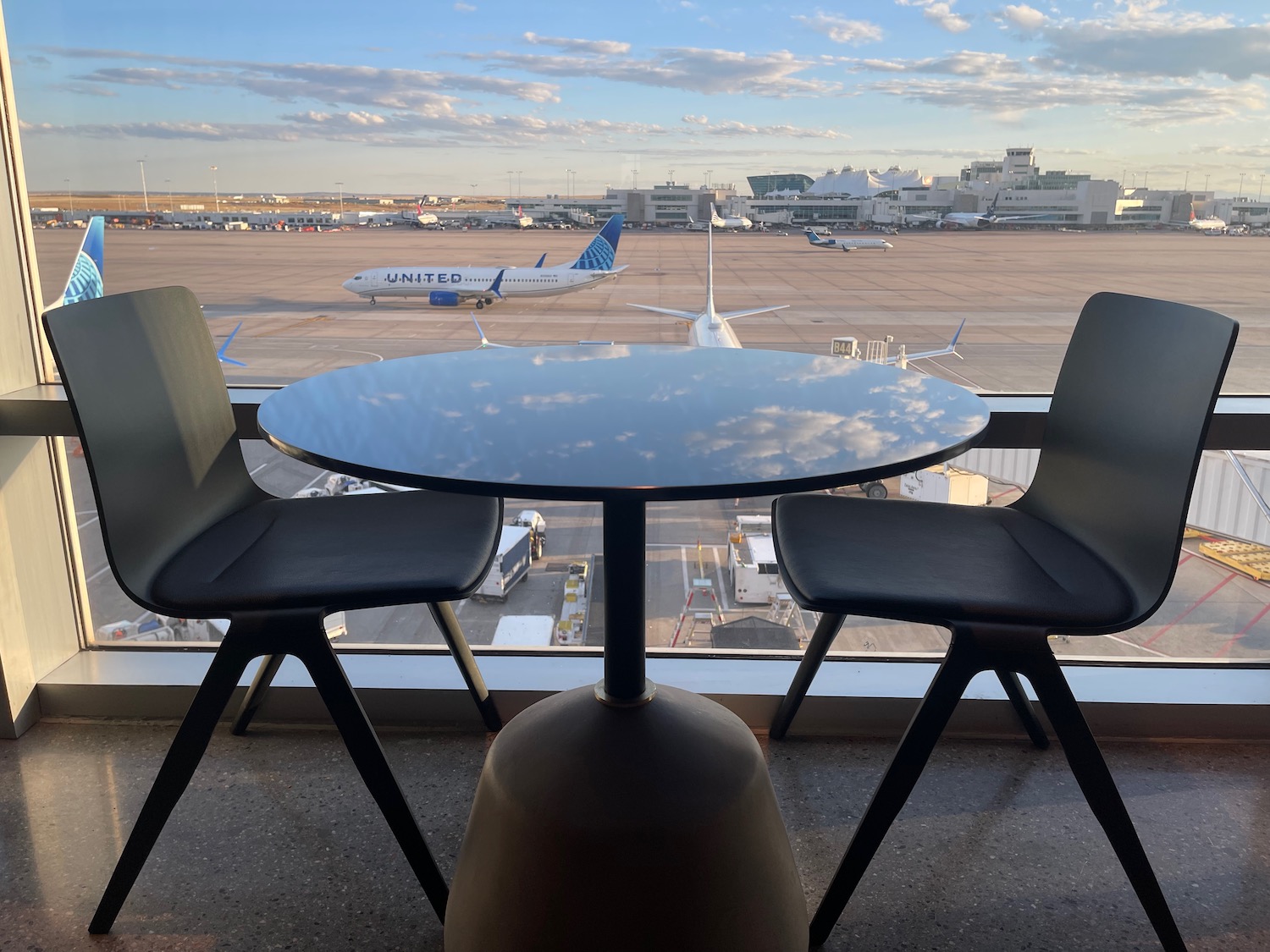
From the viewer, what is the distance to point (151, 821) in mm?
1035

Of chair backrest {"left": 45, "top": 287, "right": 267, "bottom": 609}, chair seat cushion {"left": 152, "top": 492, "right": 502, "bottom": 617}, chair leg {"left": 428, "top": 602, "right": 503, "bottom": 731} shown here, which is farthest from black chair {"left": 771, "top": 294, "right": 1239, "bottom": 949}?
chair backrest {"left": 45, "top": 287, "right": 267, "bottom": 609}

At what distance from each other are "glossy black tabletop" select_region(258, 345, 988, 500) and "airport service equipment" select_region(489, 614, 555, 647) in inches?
27.5

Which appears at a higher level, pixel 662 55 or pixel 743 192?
pixel 662 55

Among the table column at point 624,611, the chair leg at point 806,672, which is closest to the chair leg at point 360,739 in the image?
the table column at point 624,611

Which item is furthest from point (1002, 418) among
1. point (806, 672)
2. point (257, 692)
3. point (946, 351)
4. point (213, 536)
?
point (946, 351)

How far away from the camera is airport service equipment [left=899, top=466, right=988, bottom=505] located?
1590 mm

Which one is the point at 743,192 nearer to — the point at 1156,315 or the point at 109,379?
the point at 1156,315

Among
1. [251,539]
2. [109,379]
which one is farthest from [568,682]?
[109,379]

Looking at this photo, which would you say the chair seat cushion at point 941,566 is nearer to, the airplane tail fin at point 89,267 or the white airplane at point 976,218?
the white airplane at point 976,218

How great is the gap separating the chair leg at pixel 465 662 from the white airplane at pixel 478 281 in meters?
2.77

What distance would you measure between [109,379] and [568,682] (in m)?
0.96

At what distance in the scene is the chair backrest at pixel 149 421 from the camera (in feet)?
3.38

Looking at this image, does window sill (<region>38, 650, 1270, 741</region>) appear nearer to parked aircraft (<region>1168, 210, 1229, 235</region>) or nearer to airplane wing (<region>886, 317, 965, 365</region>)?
parked aircraft (<region>1168, 210, 1229, 235</region>)

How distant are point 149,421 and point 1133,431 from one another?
1.38 metres
